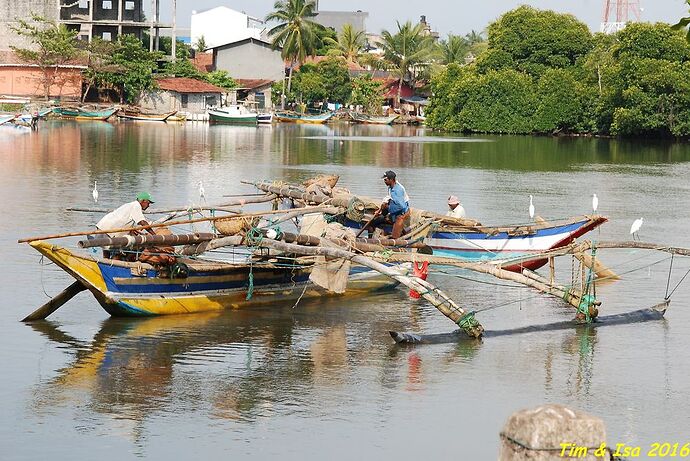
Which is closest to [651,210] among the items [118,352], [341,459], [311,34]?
[118,352]

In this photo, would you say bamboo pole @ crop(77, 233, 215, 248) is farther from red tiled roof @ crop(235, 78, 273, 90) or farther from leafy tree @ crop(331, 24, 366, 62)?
leafy tree @ crop(331, 24, 366, 62)

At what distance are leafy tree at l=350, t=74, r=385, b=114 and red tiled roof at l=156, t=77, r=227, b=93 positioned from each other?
15.8 meters

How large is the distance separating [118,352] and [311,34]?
223ft

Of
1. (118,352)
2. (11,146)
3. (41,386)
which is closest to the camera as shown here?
(41,386)

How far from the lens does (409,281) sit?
14.6 metres

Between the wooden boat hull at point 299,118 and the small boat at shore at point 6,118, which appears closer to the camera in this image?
the small boat at shore at point 6,118

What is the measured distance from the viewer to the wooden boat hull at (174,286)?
14.6 metres

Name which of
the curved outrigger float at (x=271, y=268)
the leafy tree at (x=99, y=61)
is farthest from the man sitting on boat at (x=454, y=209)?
the leafy tree at (x=99, y=61)

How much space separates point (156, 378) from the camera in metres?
13.0

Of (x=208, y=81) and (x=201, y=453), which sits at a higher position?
(x=208, y=81)

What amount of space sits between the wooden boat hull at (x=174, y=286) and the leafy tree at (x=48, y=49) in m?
55.0

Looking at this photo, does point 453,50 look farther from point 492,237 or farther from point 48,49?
point 492,237

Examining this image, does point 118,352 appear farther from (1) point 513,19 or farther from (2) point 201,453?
(1) point 513,19

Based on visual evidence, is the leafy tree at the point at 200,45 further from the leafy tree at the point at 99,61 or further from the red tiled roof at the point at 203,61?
the leafy tree at the point at 99,61
